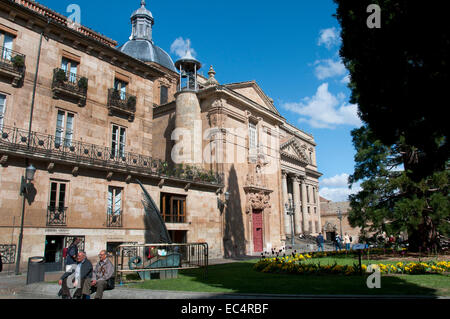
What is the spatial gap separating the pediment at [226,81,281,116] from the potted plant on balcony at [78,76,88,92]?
1385 cm

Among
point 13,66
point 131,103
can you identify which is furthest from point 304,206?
point 13,66

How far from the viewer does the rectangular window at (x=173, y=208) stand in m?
22.0

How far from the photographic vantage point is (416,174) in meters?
8.59

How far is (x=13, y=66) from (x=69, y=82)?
9.71 ft

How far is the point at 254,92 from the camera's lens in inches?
1325

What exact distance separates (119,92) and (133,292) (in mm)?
15248

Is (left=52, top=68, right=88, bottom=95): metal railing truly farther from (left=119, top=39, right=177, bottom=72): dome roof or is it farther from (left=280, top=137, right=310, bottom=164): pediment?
(left=280, top=137, right=310, bottom=164): pediment

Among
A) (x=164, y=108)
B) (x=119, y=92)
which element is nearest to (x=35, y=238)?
(x=119, y=92)

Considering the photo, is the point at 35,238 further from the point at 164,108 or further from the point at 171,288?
the point at 164,108

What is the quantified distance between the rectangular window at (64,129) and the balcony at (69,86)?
2.97 ft

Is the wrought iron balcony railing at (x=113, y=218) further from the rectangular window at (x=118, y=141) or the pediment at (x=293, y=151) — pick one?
the pediment at (x=293, y=151)

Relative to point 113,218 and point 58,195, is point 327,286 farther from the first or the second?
point 58,195

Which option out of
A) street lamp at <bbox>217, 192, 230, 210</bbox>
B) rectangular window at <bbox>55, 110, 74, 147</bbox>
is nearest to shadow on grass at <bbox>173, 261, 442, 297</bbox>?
rectangular window at <bbox>55, 110, 74, 147</bbox>

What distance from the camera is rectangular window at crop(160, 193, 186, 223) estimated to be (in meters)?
22.0
